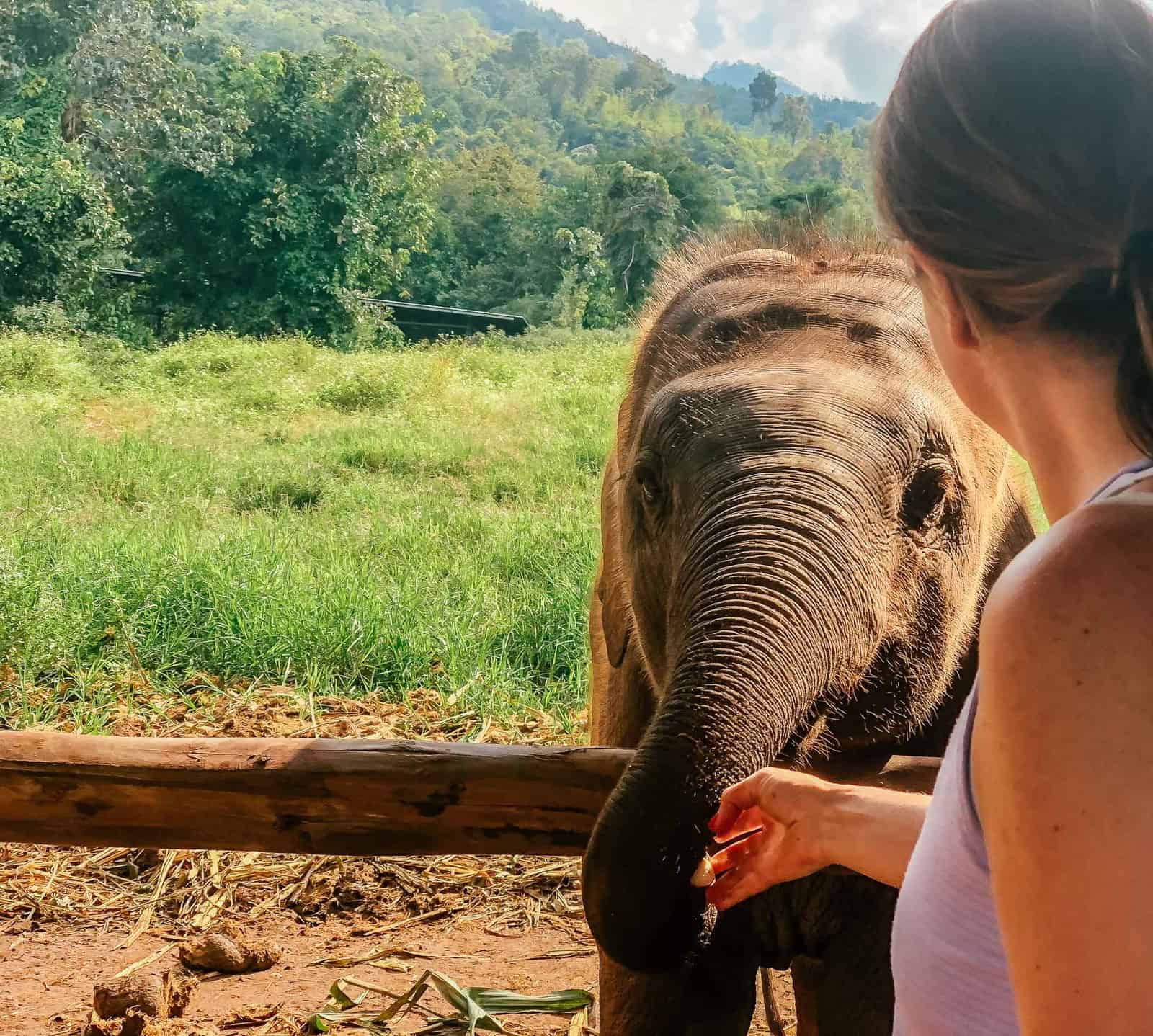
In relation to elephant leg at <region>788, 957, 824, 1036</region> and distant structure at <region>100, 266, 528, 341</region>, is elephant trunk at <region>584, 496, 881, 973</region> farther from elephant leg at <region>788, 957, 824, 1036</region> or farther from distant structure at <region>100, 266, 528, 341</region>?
distant structure at <region>100, 266, 528, 341</region>

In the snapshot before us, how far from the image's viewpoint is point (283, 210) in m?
23.8

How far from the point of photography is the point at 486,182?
106ft

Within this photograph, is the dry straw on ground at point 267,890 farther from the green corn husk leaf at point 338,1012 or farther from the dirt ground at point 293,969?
the green corn husk leaf at point 338,1012

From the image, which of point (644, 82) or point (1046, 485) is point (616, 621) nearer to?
point (1046, 485)

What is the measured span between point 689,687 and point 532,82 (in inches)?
2606

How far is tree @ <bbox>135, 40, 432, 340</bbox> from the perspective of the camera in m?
23.9

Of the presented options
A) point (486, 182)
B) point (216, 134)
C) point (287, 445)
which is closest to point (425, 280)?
point (486, 182)

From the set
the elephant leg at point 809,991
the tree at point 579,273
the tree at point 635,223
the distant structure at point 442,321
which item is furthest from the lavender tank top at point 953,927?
the tree at point 579,273

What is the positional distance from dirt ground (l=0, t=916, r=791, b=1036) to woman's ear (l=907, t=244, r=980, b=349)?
2819 mm

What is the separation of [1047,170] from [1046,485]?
0.26 metres

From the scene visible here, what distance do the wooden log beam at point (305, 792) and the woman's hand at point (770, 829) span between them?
2.08ft

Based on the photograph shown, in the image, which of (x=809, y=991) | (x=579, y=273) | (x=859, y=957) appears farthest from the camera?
(x=579, y=273)

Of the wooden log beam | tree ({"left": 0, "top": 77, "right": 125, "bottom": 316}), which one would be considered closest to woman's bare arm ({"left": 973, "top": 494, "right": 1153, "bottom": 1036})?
the wooden log beam

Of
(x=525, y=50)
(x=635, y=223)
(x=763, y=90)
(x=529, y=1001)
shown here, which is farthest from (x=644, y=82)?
(x=529, y=1001)
